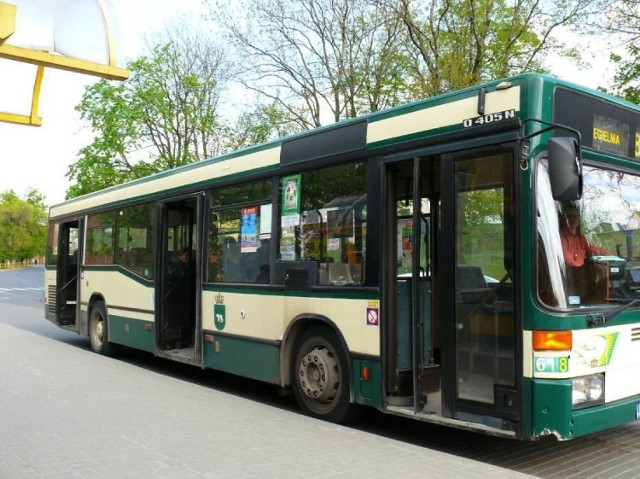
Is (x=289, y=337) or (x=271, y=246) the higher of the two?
(x=271, y=246)

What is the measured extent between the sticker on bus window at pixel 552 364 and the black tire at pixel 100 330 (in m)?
8.83

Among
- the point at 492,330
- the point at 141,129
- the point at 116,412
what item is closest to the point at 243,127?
the point at 141,129

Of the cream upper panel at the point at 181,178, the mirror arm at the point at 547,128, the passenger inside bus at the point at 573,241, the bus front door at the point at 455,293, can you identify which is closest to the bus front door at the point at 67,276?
the cream upper panel at the point at 181,178

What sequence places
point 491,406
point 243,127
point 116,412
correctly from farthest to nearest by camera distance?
1. point 243,127
2. point 116,412
3. point 491,406

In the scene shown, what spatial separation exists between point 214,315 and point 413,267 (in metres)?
3.48

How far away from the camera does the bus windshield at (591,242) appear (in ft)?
15.8

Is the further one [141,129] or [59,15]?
[141,129]

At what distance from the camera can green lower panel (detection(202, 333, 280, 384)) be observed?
23.9 ft

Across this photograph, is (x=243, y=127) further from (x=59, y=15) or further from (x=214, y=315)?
(x=59, y=15)

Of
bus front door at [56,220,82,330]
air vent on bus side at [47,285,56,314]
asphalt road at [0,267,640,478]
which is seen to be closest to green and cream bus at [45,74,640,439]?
asphalt road at [0,267,640,478]

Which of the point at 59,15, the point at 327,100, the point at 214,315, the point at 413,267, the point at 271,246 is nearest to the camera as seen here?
the point at 59,15

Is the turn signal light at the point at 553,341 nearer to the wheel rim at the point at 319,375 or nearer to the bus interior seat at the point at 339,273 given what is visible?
the bus interior seat at the point at 339,273

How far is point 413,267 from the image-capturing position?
229 inches

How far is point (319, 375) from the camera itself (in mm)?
6641
